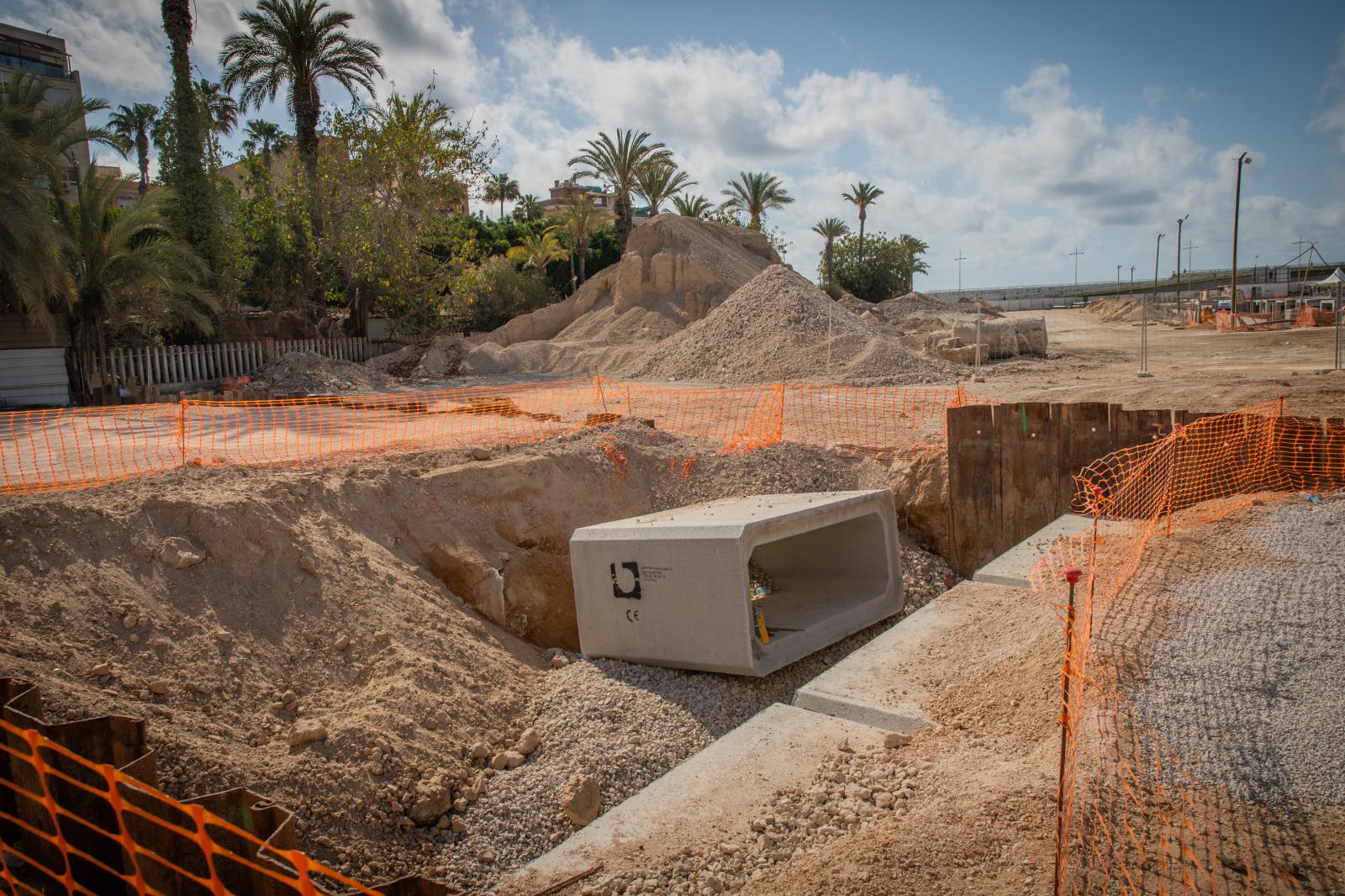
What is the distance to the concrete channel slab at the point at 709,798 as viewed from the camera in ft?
14.5

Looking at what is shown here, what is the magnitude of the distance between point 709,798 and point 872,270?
5272cm

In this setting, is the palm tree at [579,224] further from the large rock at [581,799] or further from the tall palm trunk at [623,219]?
the large rock at [581,799]

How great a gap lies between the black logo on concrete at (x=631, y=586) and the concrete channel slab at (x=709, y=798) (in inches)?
71.6

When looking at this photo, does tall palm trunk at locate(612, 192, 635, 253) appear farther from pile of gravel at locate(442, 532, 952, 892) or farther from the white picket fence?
pile of gravel at locate(442, 532, 952, 892)

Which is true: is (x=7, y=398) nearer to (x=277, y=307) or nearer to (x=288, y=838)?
(x=277, y=307)

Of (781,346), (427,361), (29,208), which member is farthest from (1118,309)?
(29,208)

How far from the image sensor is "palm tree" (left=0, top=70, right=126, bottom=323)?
1501 cm

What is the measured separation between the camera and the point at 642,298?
115ft

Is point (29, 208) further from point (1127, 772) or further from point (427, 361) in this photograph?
point (1127, 772)

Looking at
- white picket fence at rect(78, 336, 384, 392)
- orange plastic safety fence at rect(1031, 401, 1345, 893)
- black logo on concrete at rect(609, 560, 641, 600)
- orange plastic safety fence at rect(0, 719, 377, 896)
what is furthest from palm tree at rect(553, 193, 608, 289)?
orange plastic safety fence at rect(0, 719, 377, 896)

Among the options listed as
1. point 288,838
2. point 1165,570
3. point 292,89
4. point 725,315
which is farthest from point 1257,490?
point 292,89

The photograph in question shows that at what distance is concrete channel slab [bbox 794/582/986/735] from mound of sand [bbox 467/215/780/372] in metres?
23.8

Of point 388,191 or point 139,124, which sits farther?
point 139,124

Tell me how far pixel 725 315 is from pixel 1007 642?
22.8 meters
